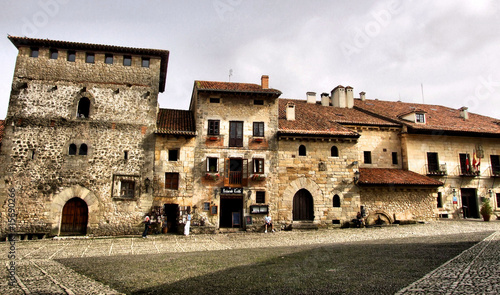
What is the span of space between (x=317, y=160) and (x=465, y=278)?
Answer: 1530 centimetres

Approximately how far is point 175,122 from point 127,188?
5.45 m

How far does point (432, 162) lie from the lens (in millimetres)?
26734

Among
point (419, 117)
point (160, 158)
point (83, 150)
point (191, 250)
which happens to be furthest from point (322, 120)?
point (83, 150)

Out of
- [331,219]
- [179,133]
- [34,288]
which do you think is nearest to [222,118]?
[179,133]

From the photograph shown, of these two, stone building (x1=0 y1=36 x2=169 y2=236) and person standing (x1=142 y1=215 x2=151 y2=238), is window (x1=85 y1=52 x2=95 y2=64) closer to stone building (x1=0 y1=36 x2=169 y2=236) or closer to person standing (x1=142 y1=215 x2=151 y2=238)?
stone building (x1=0 y1=36 x2=169 y2=236)

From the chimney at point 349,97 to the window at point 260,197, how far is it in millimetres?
13730

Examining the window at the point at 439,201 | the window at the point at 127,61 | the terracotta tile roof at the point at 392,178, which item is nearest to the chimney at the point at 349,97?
the terracotta tile roof at the point at 392,178

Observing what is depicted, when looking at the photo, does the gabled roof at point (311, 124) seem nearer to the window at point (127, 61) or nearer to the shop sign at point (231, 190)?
the shop sign at point (231, 190)

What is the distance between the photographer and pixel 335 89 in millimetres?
31031

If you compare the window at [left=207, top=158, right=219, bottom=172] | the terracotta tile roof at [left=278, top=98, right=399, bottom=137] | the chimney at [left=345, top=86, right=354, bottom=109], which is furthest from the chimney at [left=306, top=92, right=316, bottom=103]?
the window at [left=207, top=158, right=219, bottom=172]

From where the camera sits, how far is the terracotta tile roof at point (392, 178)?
23312mm

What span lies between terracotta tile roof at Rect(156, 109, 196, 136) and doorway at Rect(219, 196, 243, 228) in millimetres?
4972

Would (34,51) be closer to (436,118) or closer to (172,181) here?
(172,181)

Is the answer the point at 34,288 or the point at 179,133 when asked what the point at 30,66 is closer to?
the point at 179,133
